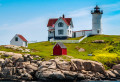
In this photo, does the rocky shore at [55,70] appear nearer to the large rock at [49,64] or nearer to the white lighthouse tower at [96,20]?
the large rock at [49,64]

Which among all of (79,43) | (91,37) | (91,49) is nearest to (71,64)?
(91,49)

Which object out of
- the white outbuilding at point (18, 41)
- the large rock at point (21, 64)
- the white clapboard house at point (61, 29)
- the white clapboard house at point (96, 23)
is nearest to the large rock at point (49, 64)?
the large rock at point (21, 64)

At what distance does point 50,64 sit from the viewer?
5334cm

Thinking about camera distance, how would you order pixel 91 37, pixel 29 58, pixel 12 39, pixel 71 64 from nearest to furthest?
pixel 71 64
pixel 29 58
pixel 12 39
pixel 91 37

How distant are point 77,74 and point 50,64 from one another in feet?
20.3

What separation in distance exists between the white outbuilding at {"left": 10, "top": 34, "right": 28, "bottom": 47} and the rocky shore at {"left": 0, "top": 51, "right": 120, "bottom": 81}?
19.7m

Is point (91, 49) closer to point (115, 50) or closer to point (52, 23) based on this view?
point (115, 50)

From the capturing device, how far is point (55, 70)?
51656 millimetres

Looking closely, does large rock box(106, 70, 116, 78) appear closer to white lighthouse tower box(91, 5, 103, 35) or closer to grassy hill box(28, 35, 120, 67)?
grassy hill box(28, 35, 120, 67)

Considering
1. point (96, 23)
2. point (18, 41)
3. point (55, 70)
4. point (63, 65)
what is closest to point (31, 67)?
point (55, 70)

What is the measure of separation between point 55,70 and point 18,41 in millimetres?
28717

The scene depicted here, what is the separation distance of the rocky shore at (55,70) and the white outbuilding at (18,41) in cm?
1971

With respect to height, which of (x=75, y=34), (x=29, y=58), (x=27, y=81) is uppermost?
(x=75, y=34)

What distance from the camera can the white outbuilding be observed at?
252 ft
